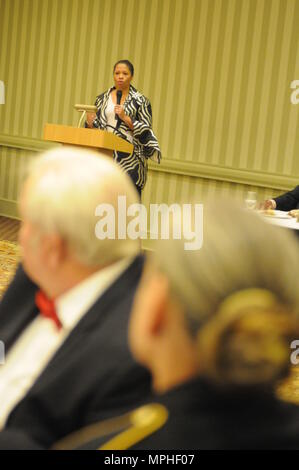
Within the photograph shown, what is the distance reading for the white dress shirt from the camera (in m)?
1.45

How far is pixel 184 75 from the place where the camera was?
8.74 meters

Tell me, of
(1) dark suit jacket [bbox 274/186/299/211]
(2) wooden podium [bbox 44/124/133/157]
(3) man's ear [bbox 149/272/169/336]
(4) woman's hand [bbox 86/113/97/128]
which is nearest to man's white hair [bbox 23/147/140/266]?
(3) man's ear [bbox 149/272/169/336]

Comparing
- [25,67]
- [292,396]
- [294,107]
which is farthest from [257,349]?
[25,67]

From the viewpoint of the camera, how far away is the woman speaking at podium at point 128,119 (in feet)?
21.8

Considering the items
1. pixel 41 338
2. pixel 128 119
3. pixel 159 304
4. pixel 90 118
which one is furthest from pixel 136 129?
pixel 159 304

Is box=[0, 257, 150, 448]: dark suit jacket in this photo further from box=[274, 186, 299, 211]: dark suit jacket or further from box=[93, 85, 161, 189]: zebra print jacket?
box=[93, 85, 161, 189]: zebra print jacket

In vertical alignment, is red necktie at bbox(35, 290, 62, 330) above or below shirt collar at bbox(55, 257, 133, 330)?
below

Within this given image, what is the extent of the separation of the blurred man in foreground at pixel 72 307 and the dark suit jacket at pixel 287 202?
4765 mm

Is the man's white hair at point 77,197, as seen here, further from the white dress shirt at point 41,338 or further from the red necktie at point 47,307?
the red necktie at point 47,307

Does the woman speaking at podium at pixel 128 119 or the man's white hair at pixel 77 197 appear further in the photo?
the woman speaking at podium at pixel 128 119

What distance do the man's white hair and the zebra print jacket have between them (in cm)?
524

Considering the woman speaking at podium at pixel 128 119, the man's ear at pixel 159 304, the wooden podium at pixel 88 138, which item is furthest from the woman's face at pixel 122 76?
the man's ear at pixel 159 304

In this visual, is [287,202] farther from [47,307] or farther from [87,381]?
[87,381]
